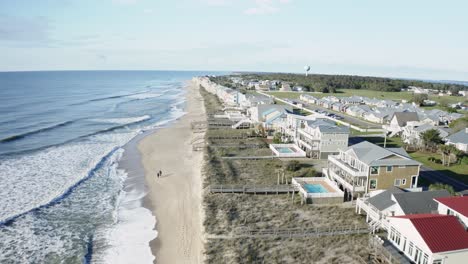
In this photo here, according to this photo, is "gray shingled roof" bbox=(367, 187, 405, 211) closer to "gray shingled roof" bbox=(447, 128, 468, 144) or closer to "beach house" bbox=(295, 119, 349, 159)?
"beach house" bbox=(295, 119, 349, 159)

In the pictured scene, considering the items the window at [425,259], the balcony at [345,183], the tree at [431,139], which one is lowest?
the window at [425,259]

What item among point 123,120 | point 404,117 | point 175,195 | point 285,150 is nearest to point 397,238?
point 175,195

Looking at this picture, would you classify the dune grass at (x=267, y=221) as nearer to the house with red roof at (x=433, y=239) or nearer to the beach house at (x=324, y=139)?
the house with red roof at (x=433, y=239)

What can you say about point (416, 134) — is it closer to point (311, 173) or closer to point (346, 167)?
point (311, 173)

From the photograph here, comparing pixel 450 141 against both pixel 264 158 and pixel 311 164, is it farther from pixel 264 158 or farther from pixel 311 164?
pixel 264 158

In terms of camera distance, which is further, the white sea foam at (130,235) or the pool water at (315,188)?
the pool water at (315,188)

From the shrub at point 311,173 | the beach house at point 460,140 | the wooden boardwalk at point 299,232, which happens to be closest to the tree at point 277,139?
the shrub at point 311,173

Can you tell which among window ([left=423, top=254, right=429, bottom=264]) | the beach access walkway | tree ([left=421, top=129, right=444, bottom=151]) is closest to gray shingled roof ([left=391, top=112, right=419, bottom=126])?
tree ([left=421, top=129, right=444, bottom=151])
